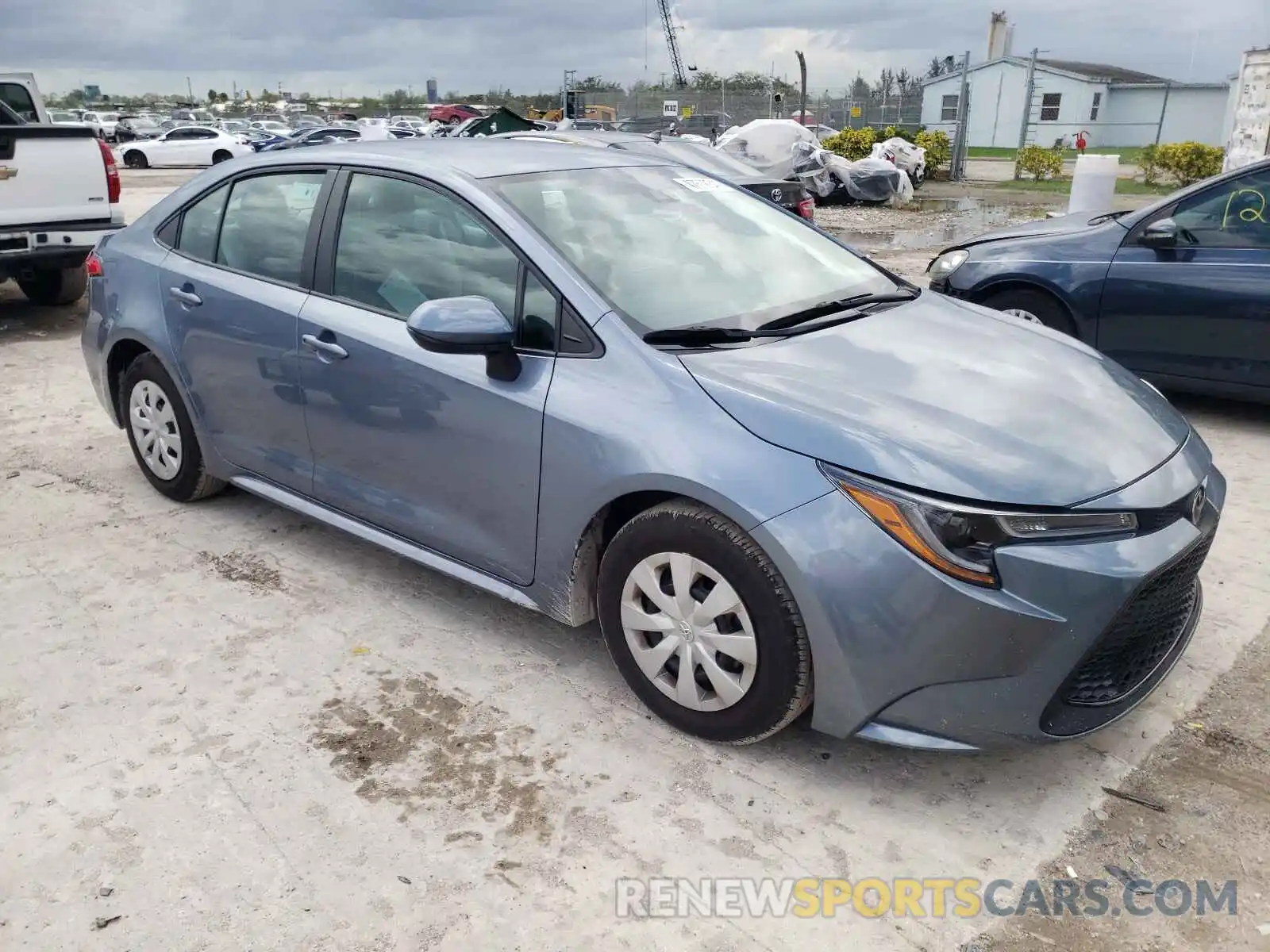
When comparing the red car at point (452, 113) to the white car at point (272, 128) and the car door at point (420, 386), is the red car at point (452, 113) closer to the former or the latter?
the white car at point (272, 128)

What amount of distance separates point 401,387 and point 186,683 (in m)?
1.16

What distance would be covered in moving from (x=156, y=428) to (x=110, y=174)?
15.3 ft

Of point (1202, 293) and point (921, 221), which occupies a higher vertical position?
point (1202, 293)

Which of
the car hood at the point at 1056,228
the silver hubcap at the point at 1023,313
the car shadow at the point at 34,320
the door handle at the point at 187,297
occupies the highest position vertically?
the car hood at the point at 1056,228

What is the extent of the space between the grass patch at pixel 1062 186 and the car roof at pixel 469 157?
18.8 m

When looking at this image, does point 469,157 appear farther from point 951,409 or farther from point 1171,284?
point 1171,284

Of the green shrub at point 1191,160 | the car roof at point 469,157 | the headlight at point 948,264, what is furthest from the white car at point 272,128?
the car roof at point 469,157

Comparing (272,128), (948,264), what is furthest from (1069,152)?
(272,128)

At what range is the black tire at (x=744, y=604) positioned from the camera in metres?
2.63

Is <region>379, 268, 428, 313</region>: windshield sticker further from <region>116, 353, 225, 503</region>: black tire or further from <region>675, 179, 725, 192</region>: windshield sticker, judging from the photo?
<region>116, 353, 225, 503</region>: black tire

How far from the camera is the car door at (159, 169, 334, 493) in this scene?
12.5 ft

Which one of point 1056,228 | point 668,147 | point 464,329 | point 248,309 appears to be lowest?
point 248,309

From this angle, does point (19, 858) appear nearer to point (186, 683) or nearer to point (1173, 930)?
point (186, 683)

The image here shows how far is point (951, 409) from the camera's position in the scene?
110 inches
